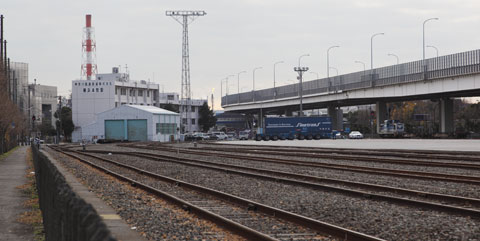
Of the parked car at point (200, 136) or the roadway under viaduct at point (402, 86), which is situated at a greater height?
the roadway under viaduct at point (402, 86)

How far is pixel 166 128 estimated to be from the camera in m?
108

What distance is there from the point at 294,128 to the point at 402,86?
68.3ft

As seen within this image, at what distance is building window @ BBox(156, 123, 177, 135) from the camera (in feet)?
346

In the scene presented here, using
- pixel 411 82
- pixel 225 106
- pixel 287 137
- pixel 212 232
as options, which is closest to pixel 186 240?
pixel 212 232

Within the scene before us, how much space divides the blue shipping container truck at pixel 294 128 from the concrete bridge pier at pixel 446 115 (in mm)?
17271

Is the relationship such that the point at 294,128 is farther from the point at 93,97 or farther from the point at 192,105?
the point at 192,105

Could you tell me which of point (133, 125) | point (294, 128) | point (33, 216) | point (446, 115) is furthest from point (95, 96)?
point (33, 216)

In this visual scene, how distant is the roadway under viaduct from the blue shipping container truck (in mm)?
3632

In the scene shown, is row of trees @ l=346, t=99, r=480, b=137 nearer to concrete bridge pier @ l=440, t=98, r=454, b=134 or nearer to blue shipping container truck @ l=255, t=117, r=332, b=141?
concrete bridge pier @ l=440, t=98, r=454, b=134

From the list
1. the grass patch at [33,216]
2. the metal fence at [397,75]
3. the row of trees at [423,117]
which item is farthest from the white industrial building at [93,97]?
the grass patch at [33,216]

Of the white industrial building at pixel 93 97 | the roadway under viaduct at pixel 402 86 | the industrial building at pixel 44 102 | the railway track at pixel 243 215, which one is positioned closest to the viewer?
the railway track at pixel 243 215

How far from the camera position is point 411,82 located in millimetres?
72000

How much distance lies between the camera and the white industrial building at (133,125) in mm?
103312

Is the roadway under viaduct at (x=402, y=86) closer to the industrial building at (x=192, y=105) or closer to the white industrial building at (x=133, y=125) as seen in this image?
the white industrial building at (x=133, y=125)
